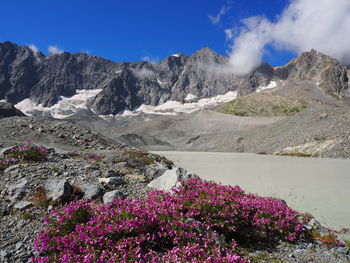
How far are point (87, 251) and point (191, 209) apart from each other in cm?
297

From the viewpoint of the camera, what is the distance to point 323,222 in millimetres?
10922

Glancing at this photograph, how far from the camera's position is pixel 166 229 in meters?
6.13

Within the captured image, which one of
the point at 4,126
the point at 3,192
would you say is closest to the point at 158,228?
the point at 3,192

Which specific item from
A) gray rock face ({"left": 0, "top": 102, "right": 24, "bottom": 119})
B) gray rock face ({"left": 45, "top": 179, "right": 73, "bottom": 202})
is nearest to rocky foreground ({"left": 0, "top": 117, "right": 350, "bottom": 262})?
gray rock face ({"left": 45, "top": 179, "right": 73, "bottom": 202})

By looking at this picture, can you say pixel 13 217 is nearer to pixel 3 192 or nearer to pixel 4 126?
pixel 3 192

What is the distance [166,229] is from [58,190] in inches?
182

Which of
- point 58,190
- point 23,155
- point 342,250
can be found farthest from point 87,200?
point 342,250

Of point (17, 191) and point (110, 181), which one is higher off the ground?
point (110, 181)

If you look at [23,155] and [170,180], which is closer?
[170,180]

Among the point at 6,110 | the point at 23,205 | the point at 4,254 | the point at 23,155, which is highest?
the point at 6,110

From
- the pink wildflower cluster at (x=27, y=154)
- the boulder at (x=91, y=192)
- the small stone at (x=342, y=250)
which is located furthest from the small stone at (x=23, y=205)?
the small stone at (x=342, y=250)

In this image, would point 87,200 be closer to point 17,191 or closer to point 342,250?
point 17,191

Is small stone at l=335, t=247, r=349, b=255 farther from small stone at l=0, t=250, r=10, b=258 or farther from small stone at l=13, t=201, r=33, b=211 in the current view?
small stone at l=13, t=201, r=33, b=211

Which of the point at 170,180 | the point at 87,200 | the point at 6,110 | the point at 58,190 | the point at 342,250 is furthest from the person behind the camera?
the point at 6,110
